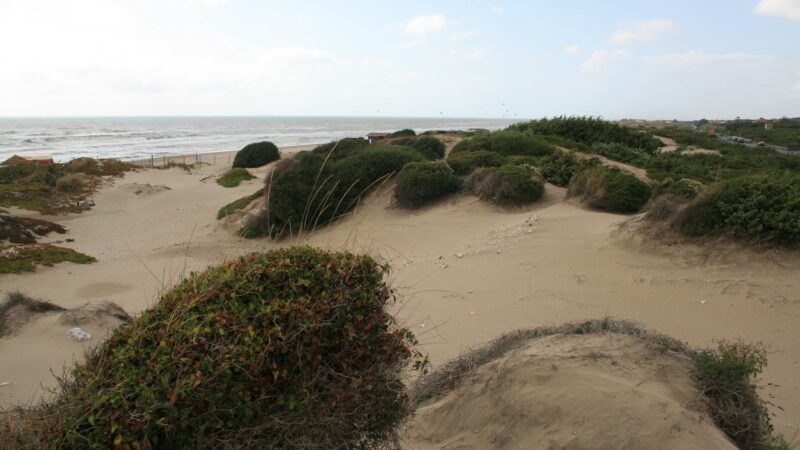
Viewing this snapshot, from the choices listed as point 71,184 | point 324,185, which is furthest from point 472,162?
point 71,184

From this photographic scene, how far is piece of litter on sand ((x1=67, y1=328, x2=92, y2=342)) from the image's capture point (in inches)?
233

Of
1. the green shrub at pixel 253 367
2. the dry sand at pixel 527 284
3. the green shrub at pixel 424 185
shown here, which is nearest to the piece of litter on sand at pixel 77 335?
the dry sand at pixel 527 284

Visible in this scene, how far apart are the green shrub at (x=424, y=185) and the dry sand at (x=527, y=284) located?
52 cm

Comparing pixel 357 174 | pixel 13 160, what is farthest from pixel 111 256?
pixel 13 160

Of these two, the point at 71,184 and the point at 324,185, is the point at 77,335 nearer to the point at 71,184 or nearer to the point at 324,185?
the point at 324,185

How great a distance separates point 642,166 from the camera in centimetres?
1559

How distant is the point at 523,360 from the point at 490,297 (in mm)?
3221

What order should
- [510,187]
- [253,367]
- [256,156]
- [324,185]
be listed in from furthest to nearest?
[256,156], [324,185], [510,187], [253,367]

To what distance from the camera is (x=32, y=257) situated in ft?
38.2

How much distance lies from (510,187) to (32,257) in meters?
10.7

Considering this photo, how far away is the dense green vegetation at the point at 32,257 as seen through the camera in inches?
431

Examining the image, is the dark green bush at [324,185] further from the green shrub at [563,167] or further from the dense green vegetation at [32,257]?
the dense green vegetation at [32,257]

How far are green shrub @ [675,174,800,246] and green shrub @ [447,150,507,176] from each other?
303 inches

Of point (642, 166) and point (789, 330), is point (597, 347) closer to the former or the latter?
point (789, 330)
